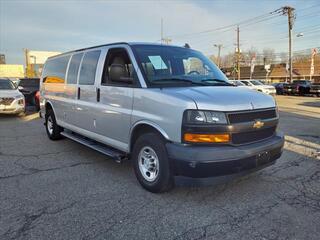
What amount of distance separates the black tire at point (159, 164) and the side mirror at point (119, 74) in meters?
0.90

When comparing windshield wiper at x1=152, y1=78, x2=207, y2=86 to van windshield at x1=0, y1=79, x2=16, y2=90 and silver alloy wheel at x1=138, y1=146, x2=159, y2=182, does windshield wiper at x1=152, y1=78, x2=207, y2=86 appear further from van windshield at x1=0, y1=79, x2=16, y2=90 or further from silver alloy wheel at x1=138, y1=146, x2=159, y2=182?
van windshield at x1=0, y1=79, x2=16, y2=90

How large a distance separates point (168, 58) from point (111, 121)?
136 centimetres

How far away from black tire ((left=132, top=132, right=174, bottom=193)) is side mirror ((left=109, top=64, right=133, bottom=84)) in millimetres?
896

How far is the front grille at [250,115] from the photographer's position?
12.2 feet

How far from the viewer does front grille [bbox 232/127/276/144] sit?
148 inches

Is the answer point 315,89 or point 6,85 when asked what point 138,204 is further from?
point 315,89

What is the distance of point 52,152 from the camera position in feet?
21.6

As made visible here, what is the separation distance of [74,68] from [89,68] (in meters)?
0.76

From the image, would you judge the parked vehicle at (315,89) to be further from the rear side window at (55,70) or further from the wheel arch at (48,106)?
the wheel arch at (48,106)

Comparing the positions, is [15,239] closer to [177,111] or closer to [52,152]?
[177,111]

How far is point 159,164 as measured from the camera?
3984 millimetres

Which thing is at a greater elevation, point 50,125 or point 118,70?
point 118,70

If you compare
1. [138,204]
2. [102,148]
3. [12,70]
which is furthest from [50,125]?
[12,70]

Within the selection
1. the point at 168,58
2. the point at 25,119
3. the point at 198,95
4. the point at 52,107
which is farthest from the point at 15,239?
the point at 25,119
